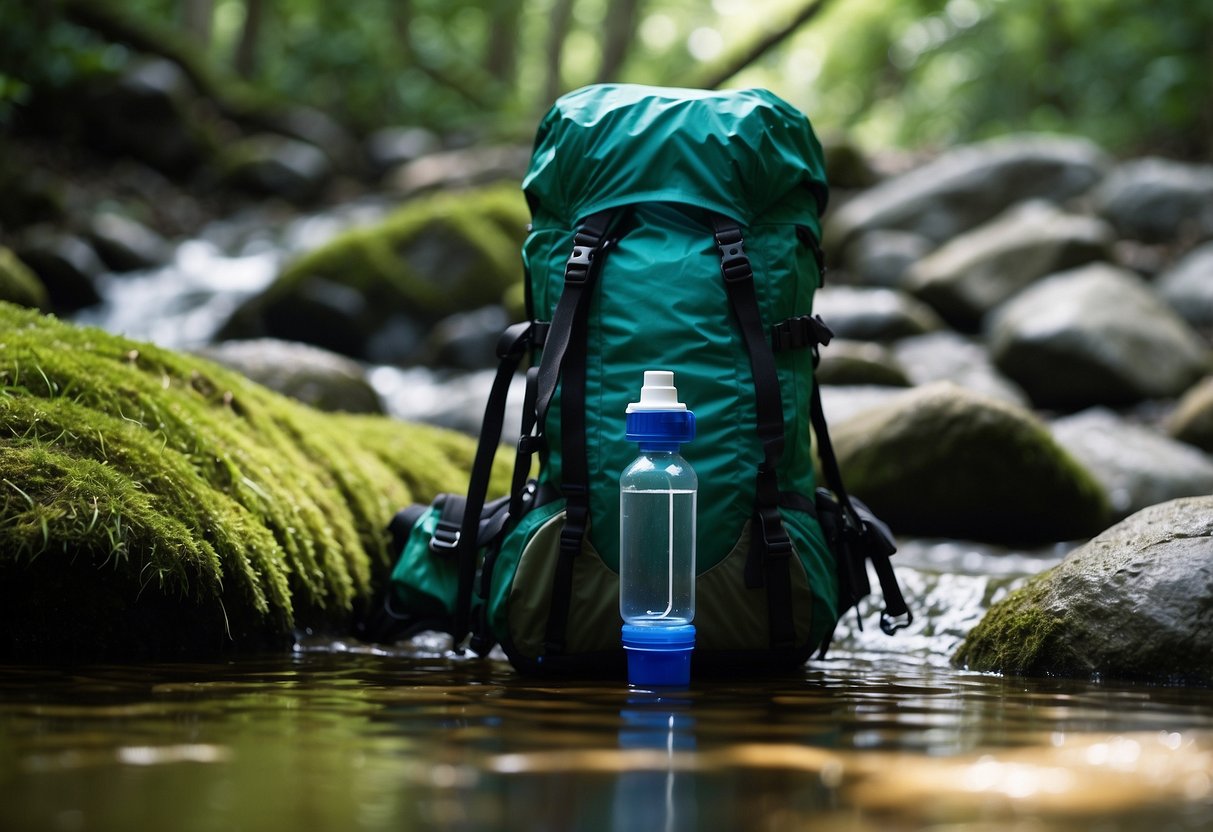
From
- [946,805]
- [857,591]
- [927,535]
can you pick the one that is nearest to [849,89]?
[927,535]

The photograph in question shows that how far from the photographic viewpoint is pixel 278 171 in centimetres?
1667

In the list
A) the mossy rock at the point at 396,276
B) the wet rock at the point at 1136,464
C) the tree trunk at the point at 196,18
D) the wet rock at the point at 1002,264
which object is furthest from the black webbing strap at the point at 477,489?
the tree trunk at the point at 196,18

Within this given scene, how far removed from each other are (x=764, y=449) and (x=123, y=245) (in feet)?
36.5

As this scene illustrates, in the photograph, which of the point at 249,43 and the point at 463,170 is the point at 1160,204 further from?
the point at 249,43

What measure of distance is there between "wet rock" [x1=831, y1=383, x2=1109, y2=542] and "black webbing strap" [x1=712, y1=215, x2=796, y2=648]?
2694mm

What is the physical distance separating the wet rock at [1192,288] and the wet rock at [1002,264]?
610mm

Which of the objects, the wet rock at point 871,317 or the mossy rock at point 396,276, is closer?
the wet rock at point 871,317

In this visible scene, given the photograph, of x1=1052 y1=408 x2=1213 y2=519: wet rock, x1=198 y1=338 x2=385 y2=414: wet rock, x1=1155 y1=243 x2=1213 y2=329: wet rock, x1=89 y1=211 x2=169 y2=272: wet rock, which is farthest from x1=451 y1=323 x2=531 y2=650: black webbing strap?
x1=89 y1=211 x2=169 y2=272: wet rock

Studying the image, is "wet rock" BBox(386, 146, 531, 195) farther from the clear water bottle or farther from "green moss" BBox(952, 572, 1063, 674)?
the clear water bottle

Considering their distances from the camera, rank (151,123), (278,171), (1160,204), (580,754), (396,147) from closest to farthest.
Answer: (580,754)
(1160,204)
(151,123)
(278,171)
(396,147)

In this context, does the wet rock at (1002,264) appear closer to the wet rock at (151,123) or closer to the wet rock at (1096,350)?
the wet rock at (1096,350)

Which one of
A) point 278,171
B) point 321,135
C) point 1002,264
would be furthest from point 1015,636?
point 321,135

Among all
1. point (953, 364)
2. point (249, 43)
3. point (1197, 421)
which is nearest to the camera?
point (1197, 421)

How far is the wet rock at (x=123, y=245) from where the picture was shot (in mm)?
12648
